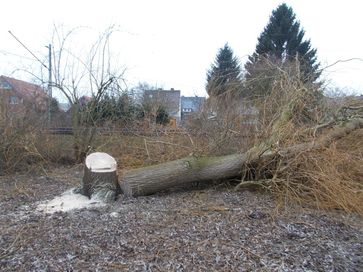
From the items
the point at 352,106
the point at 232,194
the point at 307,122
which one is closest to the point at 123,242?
the point at 232,194

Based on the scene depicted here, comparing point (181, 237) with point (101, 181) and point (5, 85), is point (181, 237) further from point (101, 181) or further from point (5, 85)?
point (5, 85)

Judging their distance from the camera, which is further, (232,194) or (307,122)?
(307,122)

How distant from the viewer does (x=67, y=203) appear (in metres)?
4.67

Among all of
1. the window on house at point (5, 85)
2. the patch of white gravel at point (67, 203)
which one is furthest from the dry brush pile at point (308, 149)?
the window on house at point (5, 85)

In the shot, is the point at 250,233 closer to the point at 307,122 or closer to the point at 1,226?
the point at 1,226

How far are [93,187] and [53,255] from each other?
76.6 inches

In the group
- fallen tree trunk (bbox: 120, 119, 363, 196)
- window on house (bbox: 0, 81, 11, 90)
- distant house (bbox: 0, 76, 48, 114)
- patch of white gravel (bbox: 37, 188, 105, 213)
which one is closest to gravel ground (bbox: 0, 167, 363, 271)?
patch of white gravel (bbox: 37, 188, 105, 213)

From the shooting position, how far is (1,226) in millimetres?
3674

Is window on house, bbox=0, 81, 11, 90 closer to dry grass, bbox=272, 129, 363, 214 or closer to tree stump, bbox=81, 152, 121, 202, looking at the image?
tree stump, bbox=81, 152, 121, 202

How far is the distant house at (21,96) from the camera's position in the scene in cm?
718

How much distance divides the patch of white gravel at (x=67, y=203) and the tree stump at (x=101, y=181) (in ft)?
0.34

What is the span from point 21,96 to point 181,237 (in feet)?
18.6

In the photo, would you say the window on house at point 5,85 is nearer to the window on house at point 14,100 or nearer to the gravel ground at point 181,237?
the window on house at point 14,100

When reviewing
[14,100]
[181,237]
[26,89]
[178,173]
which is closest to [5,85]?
[14,100]
